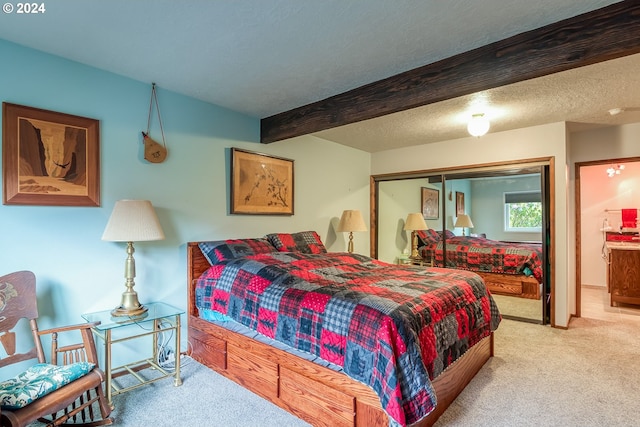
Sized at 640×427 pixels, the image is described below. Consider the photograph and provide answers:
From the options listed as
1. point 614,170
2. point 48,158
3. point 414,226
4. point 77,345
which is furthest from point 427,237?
point 48,158

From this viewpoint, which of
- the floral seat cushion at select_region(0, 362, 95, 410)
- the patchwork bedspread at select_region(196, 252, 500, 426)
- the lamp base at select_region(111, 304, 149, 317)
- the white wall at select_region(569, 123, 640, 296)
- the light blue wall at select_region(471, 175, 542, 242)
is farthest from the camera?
the light blue wall at select_region(471, 175, 542, 242)

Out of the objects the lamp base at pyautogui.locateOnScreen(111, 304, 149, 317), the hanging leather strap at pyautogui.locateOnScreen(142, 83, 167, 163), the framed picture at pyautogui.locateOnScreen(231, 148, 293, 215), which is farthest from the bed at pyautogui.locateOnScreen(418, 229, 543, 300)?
the lamp base at pyautogui.locateOnScreen(111, 304, 149, 317)

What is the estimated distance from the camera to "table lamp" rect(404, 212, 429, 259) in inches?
184

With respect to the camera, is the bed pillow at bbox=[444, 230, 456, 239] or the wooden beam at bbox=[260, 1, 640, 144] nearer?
the wooden beam at bbox=[260, 1, 640, 144]

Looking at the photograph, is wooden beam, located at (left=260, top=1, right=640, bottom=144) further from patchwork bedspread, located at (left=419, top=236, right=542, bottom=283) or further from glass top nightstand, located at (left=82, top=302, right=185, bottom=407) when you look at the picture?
patchwork bedspread, located at (left=419, top=236, right=542, bottom=283)

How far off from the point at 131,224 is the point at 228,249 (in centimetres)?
87

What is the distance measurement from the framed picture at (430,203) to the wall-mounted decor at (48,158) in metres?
3.90

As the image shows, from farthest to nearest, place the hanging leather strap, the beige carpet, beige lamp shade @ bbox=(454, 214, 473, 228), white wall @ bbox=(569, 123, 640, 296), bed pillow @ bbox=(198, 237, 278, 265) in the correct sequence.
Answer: beige lamp shade @ bbox=(454, 214, 473, 228) < white wall @ bbox=(569, 123, 640, 296) < bed pillow @ bbox=(198, 237, 278, 265) < the hanging leather strap < the beige carpet

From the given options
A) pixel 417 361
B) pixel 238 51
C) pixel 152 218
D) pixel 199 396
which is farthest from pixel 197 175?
pixel 417 361

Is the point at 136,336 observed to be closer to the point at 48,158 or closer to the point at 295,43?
the point at 48,158

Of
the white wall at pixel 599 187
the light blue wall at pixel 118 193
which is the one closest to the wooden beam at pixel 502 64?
the light blue wall at pixel 118 193

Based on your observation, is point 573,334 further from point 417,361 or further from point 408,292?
point 417,361

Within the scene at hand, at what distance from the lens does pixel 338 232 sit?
183 inches

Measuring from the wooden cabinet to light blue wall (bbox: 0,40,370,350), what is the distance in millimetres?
4653
